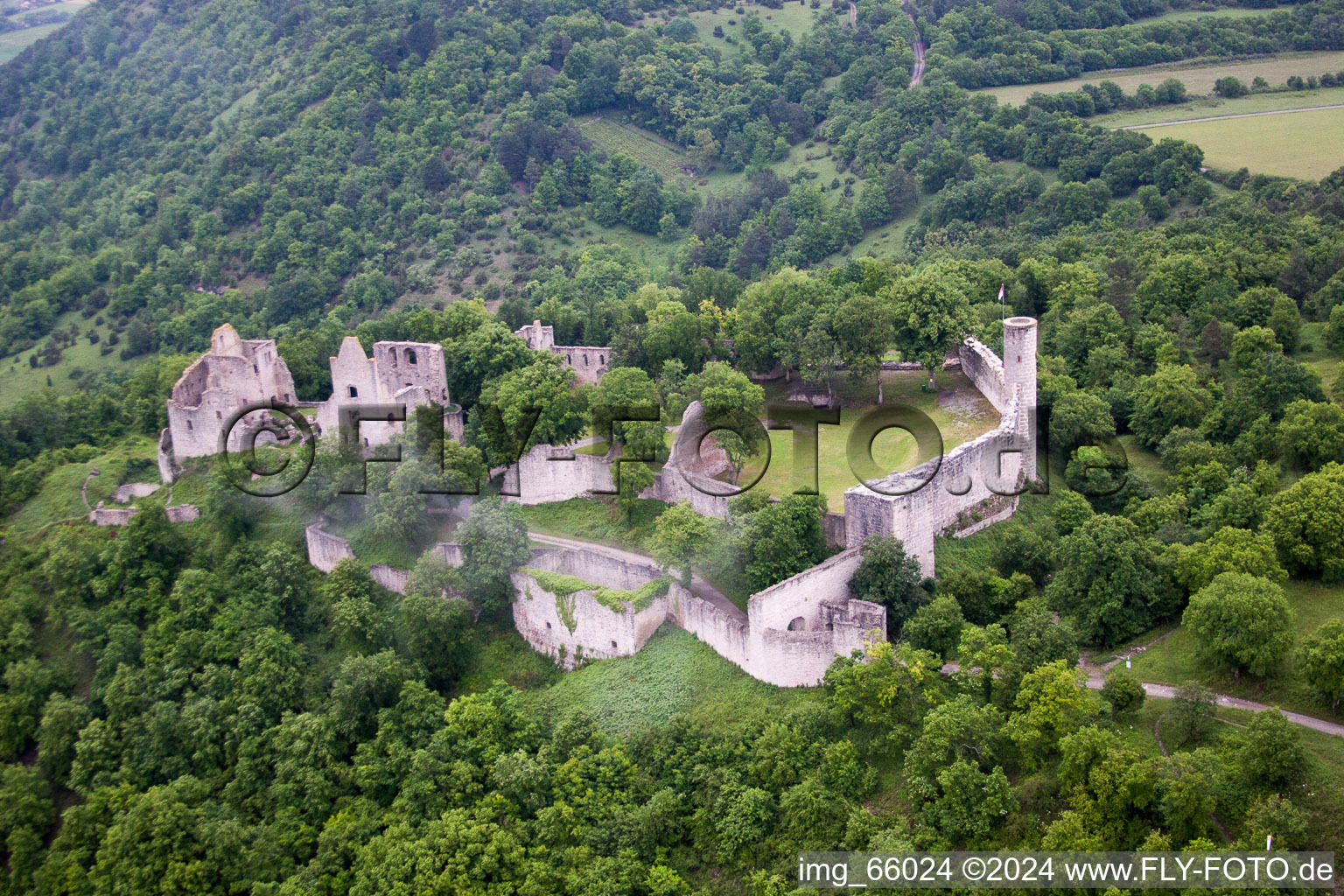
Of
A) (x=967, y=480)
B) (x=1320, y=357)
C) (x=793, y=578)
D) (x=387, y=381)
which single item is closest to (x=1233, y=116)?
(x=1320, y=357)

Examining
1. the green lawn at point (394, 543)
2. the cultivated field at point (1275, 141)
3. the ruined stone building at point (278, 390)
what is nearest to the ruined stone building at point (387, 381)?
the ruined stone building at point (278, 390)

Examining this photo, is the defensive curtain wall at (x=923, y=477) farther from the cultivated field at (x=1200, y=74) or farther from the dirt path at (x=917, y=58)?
the dirt path at (x=917, y=58)

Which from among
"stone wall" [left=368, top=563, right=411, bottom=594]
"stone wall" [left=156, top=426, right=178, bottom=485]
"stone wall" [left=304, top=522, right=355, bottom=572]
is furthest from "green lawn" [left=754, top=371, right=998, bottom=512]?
"stone wall" [left=156, top=426, right=178, bottom=485]

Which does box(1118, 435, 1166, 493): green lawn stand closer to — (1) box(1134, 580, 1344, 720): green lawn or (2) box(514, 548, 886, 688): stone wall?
(1) box(1134, 580, 1344, 720): green lawn

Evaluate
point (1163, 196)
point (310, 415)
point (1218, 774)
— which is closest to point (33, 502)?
point (310, 415)

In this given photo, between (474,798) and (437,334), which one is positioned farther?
(437,334)

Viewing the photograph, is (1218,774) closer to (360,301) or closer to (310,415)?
(310,415)

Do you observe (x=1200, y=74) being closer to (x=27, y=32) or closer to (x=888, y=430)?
(x=888, y=430)
